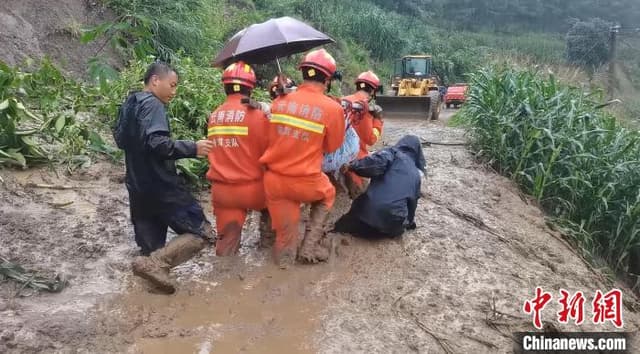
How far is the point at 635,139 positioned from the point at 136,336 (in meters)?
6.54

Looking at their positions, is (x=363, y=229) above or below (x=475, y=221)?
above

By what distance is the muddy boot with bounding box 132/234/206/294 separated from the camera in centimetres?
372

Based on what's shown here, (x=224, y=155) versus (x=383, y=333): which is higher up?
(x=224, y=155)

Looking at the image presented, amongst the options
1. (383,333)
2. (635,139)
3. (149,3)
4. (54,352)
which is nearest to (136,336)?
(54,352)

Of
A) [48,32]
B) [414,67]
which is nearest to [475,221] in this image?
[48,32]

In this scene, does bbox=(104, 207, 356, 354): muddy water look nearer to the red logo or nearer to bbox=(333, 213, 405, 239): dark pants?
bbox=(333, 213, 405, 239): dark pants

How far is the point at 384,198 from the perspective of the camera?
4656 mm

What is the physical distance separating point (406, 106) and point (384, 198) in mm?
12143

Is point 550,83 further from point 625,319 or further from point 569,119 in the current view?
point 625,319

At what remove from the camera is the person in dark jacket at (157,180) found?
12.3ft

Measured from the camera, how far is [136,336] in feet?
10.9

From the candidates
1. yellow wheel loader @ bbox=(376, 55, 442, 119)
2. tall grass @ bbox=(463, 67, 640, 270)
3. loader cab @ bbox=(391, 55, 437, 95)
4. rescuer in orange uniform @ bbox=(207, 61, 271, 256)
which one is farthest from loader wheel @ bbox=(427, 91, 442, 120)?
rescuer in orange uniform @ bbox=(207, 61, 271, 256)

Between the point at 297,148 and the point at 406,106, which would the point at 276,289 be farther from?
the point at 406,106

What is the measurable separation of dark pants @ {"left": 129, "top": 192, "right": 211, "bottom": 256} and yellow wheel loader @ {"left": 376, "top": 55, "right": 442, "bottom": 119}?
12.3 metres
